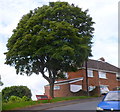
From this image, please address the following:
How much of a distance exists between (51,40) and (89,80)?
1455 centimetres

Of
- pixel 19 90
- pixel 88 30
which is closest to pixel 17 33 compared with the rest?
pixel 88 30

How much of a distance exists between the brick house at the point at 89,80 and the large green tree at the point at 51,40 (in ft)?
18.6

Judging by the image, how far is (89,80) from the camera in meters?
39.1

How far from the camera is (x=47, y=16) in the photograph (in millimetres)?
29422

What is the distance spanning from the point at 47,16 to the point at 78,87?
14228mm

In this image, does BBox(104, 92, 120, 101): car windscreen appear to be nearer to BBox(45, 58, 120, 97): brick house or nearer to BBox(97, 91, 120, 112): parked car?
BBox(97, 91, 120, 112): parked car

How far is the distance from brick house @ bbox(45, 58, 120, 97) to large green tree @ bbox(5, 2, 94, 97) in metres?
5.67

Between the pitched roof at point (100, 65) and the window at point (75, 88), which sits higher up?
the pitched roof at point (100, 65)

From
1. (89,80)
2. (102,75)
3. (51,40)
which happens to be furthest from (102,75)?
(51,40)

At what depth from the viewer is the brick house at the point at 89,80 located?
37688 millimetres

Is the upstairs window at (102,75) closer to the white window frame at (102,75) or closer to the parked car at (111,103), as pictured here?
the white window frame at (102,75)

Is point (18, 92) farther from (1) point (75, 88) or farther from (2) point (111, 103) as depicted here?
(2) point (111, 103)

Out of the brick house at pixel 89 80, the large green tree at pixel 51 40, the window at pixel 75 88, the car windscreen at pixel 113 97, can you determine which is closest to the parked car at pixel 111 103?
the car windscreen at pixel 113 97

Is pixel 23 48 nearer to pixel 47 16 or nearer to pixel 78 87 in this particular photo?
pixel 47 16
